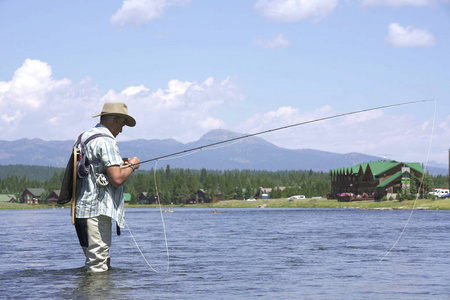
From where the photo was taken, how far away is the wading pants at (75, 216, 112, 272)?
351 inches

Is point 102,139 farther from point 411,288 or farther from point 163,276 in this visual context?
point 411,288

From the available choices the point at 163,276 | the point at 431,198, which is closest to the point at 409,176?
the point at 431,198

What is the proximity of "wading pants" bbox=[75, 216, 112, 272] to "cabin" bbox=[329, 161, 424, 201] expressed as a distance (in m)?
104

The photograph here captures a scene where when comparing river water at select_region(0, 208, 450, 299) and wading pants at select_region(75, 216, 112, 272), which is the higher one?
wading pants at select_region(75, 216, 112, 272)

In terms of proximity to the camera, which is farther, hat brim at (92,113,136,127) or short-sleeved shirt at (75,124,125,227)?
hat brim at (92,113,136,127)

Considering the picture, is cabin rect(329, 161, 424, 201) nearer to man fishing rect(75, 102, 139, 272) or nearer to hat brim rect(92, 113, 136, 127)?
hat brim rect(92, 113, 136, 127)

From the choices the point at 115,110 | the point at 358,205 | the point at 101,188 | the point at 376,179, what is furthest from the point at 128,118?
the point at 376,179

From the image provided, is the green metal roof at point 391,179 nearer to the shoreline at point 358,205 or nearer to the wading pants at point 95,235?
the shoreline at point 358,205

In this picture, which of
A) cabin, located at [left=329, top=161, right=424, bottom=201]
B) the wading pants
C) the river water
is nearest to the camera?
the river water

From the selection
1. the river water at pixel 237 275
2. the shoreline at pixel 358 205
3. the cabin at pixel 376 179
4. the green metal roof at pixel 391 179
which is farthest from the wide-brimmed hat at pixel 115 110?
the green metal roof at pixel 391 179

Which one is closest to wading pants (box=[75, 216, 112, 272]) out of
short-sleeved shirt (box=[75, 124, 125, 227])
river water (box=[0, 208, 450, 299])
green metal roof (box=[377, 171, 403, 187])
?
short-sleeved shirt (box=[75, 124, 125, 227])

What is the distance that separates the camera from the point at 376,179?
121688mm

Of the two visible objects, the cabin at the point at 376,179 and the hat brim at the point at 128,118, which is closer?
the hat brim at the point at 128,118

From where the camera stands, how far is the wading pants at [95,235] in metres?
8.91
